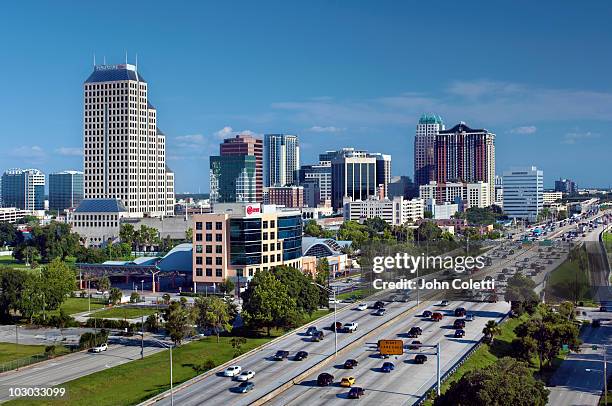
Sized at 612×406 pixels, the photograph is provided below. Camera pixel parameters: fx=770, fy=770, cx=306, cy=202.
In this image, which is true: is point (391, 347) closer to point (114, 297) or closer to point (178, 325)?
point (178, 325)

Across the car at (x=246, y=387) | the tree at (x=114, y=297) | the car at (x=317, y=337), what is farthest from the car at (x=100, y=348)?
the tree at (x=114, y=297)

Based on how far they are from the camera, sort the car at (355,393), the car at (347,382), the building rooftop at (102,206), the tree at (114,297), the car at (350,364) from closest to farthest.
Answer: the car at (355,393), the car at (347,382), the car at (350,364), the tree at (114,297), the building rooftop at (102,206)

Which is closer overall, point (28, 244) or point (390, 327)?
point (390, 327)

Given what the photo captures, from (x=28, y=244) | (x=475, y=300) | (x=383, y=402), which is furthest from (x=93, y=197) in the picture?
(x=383, y=402)

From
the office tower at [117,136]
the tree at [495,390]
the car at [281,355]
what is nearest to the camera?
the tree at [495,390]

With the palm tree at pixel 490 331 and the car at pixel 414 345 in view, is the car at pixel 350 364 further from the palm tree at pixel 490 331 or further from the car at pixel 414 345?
the palm tree at pixel 490 331

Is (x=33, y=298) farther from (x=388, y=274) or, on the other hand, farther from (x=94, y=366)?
(x=388, y=274)
